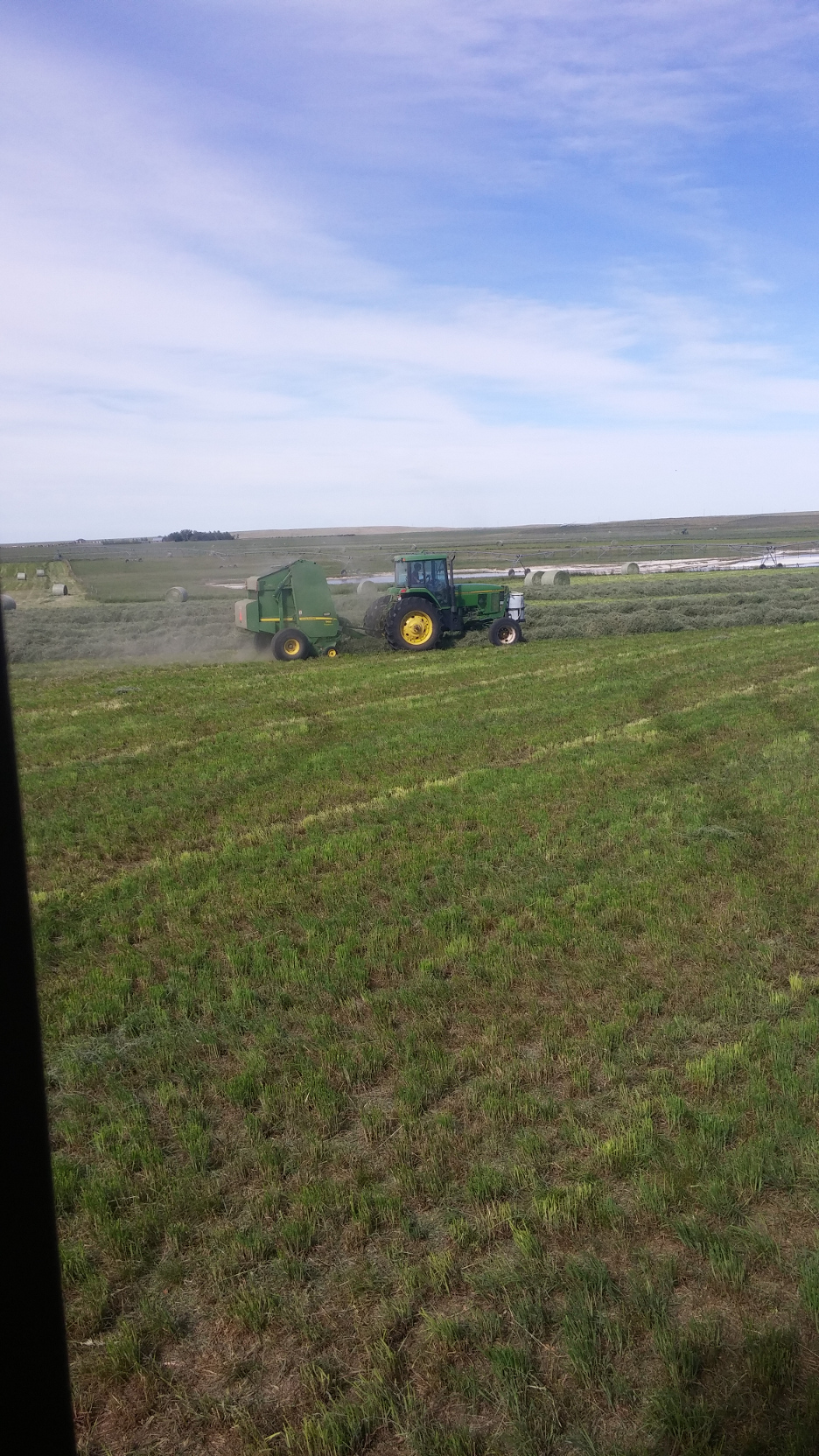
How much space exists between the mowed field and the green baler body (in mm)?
13738

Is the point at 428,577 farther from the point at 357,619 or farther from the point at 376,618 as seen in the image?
the point at 357,619

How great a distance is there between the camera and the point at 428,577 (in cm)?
2573

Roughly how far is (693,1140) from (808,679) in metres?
16.4

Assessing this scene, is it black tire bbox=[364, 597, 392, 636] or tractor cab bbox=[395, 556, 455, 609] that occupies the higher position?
tractor cab bbox=[395, 556, 455, 609]

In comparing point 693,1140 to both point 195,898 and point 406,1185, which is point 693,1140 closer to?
→ point 406,1185

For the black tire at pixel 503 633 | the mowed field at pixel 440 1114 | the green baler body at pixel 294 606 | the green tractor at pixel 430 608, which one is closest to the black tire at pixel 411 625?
the green tractor at pixel 430 608

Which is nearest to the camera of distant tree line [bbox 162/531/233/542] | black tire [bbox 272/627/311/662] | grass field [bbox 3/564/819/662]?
black tire [bbox 272/627/311/662]

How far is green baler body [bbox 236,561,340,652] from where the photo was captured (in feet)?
80.7

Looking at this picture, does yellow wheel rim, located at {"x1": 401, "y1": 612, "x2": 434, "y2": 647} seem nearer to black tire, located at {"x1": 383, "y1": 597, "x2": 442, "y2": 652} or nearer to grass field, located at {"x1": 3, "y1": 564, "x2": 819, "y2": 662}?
black tire, located at {"x1": 383, "y1": 597, "x2": 442, "y2": 652}

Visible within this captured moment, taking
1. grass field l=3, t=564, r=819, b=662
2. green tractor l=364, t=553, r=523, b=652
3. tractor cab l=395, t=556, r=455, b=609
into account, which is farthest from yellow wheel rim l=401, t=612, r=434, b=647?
grass field l=3, t=564, r=819, b=662

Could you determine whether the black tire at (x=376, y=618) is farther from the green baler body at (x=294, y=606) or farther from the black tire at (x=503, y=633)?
the black tire at (x=503, y=633)

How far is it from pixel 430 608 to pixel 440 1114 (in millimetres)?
21271

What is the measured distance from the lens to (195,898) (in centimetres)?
832

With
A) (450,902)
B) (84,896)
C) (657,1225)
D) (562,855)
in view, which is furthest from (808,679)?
(657,1225)
